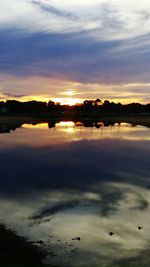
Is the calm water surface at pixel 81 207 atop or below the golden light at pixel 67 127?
below

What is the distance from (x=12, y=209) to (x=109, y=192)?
8.02m

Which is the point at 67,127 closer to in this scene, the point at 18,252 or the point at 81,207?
the point at 81,207

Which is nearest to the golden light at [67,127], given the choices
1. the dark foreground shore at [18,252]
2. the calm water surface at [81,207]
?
the calm water surface at [81,207]

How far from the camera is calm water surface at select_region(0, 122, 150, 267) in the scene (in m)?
16.2

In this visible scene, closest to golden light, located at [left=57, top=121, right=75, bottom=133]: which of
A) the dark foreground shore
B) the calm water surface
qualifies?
the calm water surface

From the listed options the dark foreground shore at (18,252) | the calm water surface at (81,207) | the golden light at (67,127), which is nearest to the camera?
the dark foreground shore at (18,252)

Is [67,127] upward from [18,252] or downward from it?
upward

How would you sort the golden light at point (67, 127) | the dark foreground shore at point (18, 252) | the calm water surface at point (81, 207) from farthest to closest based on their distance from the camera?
the golden light at point (67, 127)
the calm water surface at point (81, 207)
the dark foreground shore at point (18, 252)

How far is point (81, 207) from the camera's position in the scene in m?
22.7

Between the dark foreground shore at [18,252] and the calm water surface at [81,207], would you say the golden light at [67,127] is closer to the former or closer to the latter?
the calm water surface at [81,207]

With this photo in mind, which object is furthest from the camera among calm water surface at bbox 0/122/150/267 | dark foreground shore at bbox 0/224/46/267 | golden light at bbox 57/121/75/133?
golden light at bbox 57/121/75/133

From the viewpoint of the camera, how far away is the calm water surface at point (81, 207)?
→ 1619 cm

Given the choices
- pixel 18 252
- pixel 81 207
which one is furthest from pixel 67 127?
pixel 18 252

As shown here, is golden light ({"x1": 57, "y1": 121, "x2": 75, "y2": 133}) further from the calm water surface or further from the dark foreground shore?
the dark foreground shore
